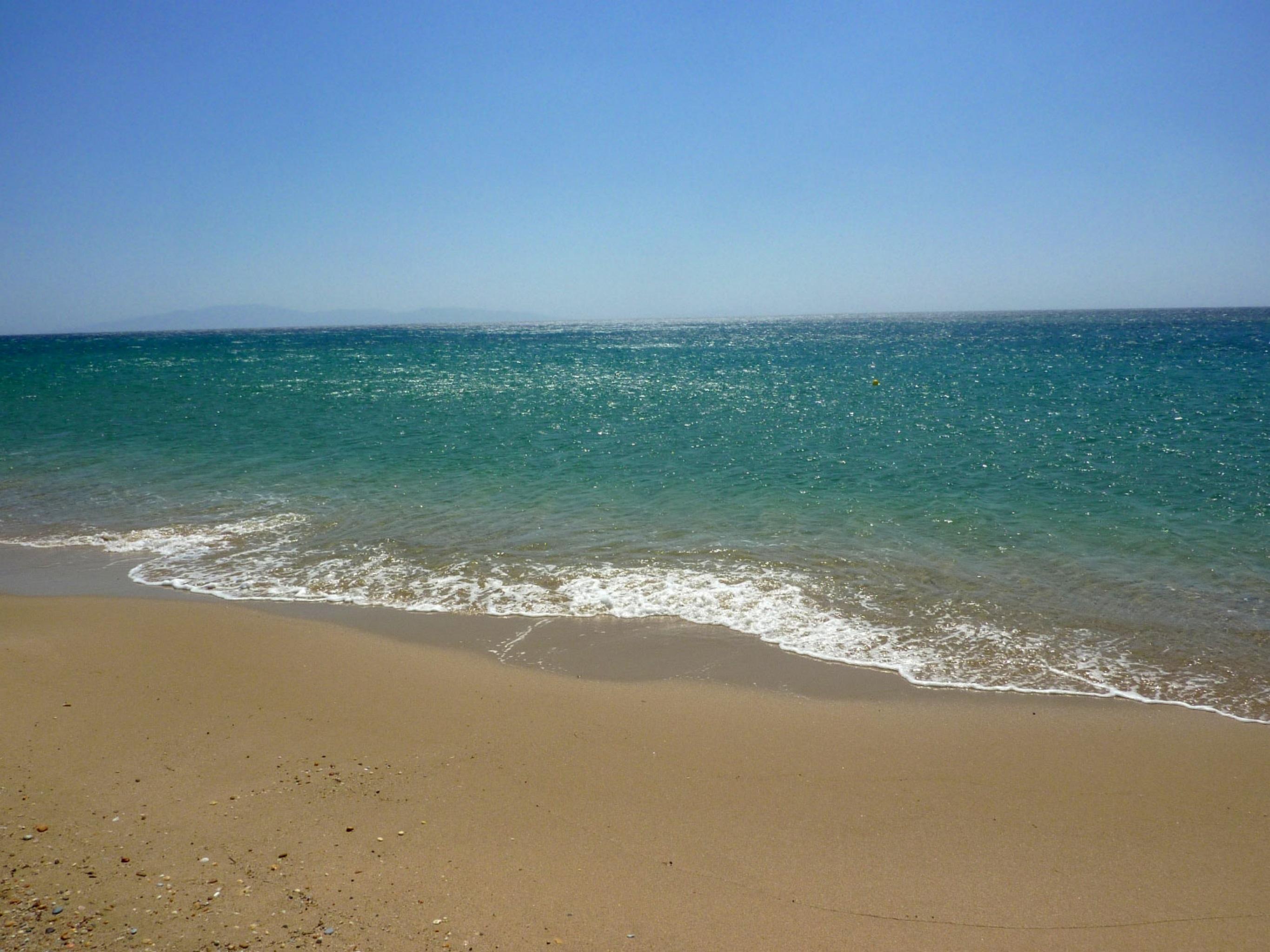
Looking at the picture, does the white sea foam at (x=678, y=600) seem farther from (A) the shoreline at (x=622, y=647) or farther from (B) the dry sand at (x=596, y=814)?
(B) the dry sand at (x=596, y=814)

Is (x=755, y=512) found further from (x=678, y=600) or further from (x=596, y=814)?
(x=596, y=814)

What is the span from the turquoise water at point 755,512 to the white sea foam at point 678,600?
5cm

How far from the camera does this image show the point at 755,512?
50.7 feet

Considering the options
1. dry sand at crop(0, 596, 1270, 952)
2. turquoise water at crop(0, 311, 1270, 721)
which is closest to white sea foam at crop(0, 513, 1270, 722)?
turquoise water at crop(0, 311, 1270, 721)

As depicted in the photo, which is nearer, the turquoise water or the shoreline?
the shoreline

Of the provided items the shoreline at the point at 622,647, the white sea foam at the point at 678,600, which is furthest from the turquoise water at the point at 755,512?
the shoreline at the point at 622,647

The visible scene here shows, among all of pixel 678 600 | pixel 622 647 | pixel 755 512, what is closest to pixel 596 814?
pixel 622 647

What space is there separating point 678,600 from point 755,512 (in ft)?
16.6

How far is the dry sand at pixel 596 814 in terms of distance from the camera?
4840 mm

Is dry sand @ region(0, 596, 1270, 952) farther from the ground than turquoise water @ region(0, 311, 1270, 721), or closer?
closer

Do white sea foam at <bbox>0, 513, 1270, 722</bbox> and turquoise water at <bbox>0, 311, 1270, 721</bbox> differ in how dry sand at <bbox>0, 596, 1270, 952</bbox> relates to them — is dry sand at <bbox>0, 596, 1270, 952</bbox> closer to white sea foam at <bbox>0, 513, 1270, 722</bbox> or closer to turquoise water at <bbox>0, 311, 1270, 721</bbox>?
white sea foam at <bbox>0, 513, 1270, 722</bbox>

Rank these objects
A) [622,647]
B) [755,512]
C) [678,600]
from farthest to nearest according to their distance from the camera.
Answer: [755,512]
[678,600]
[622,647]

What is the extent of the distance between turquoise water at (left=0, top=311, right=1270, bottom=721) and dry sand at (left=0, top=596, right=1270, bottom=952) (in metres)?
1.69

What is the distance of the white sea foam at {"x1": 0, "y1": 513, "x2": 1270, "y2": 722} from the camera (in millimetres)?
8516
